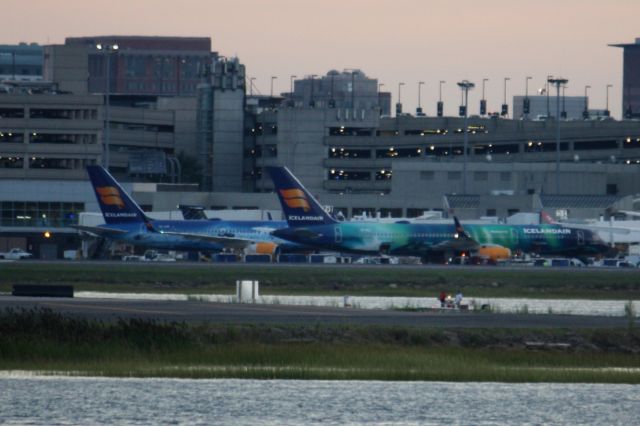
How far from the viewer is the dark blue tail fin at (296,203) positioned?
4486 inches

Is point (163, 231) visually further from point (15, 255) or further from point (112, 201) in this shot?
point (15, 255)

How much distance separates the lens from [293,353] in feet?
158

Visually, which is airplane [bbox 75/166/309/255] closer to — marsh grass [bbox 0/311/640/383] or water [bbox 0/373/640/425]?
marsh grass [bbox 0/311/640/383]

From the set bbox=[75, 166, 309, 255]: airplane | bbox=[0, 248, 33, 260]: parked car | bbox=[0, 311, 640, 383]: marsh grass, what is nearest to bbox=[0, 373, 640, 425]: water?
bbox=[0, 311, 640, 383]: marsh grass

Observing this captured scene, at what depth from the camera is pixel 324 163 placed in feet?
654

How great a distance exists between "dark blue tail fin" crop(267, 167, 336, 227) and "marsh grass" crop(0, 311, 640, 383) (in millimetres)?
61060

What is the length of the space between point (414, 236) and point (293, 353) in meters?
67.9

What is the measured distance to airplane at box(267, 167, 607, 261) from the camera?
114 meters

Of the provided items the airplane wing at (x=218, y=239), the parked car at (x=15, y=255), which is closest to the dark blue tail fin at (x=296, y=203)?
the airplane wing at (x=218, y=239)

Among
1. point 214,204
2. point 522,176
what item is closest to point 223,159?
point 214,204

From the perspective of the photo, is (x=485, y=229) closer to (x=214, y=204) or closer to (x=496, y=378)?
(x=214, y=204)

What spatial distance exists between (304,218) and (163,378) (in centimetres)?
6954

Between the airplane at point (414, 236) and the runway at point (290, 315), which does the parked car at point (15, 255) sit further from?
the runway at point (290, 315)

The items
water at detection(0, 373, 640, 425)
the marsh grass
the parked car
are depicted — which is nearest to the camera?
water at detection(0, 373, 640, 425)
